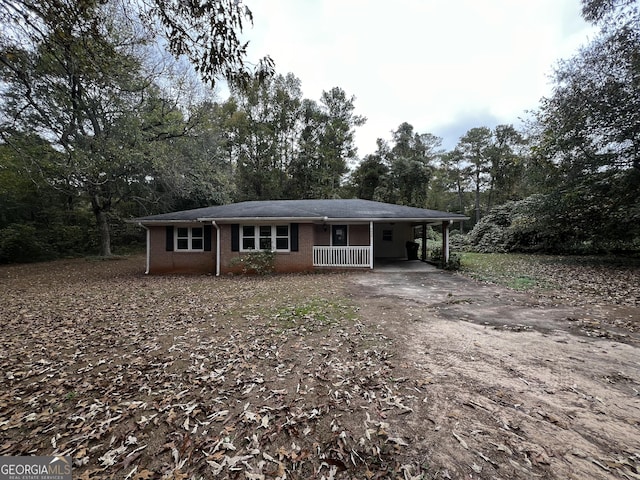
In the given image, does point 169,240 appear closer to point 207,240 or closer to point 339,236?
point 207,240

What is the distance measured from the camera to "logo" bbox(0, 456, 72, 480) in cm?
200

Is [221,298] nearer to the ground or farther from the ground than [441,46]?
nearer to the ground

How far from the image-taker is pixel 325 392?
286cm

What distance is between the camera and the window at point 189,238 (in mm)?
12477

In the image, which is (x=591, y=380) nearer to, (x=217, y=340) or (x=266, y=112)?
(x=217, y=340)

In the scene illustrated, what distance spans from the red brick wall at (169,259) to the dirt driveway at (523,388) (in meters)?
9.33

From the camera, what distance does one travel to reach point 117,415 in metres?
2.54

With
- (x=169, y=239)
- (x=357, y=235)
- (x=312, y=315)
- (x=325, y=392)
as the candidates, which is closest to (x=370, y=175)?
(x=357, y=235)

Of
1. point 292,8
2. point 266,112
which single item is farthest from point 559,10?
point 266,112

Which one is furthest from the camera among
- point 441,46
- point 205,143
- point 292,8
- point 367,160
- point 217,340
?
point 367,160

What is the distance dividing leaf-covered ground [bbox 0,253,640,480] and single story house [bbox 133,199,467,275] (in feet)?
18.7

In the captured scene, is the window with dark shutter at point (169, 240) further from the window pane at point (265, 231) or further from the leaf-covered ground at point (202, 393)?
the leaf-covered ground at point (202, 393)

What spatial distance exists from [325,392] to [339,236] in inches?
419

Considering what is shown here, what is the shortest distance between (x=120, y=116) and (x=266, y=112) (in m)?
19.3
